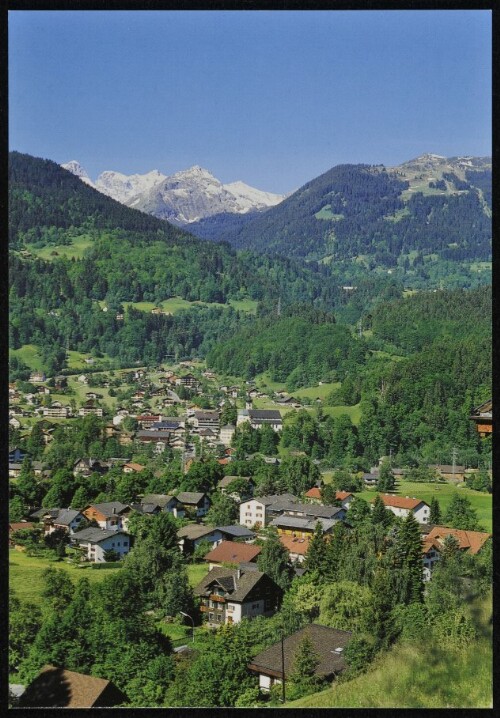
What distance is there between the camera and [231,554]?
12.5 m

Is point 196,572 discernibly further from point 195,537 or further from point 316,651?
point 316,651

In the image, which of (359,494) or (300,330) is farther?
(300,330)

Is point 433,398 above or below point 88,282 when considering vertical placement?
below

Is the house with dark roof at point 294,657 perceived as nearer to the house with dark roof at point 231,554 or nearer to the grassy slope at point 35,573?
the grassy slope at point 35,573

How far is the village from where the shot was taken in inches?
387

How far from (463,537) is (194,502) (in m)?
5.59

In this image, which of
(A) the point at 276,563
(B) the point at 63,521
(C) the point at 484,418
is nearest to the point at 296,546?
(A) the point at 276,563

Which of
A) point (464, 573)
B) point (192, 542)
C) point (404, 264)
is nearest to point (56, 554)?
point (192, 542)

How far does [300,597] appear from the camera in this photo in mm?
9555

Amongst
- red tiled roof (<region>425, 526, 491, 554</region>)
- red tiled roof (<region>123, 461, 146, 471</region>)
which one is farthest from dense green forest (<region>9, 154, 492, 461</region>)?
red tiled roof (<region>425, 526, 491, 554</region>)

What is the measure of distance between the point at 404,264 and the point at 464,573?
144 feet

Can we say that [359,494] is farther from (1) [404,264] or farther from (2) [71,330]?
(1) [404,264]

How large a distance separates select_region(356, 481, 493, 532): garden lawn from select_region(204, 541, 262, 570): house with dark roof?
4.93m
